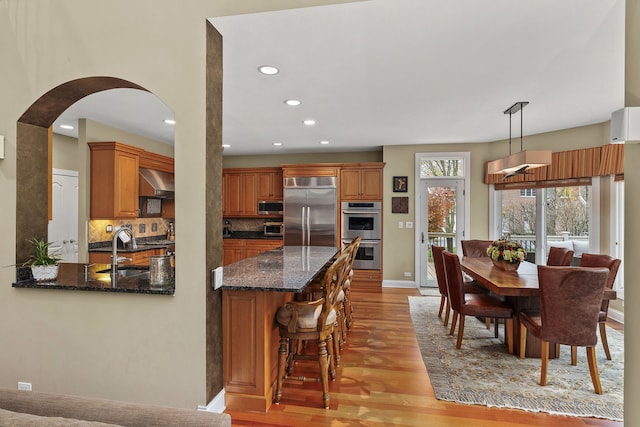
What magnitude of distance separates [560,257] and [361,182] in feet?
10.8

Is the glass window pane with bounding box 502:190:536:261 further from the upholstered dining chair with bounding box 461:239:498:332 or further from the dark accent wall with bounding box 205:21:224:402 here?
the dark accent wall with bounding box 205:21:224:402

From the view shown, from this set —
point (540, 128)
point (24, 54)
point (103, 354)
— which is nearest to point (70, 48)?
point (24, 54)

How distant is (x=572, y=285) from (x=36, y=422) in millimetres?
3040

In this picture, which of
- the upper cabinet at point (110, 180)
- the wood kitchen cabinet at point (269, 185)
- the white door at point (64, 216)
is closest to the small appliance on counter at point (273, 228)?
the wood kitchen cabinet at point (269, 185)

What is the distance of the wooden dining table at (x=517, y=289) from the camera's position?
9.30 feet

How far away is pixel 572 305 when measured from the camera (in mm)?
2506

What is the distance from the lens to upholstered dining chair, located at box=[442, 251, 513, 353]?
318 centimetres

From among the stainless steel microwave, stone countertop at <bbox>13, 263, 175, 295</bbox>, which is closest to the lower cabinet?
the stainless steel microwave

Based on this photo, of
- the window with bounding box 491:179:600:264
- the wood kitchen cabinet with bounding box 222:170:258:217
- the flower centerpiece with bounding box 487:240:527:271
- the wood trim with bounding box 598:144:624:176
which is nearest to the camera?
the flower centerpiece with bounding box 487:240:527:271

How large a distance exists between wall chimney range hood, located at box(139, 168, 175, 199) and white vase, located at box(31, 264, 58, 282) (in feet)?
9.90

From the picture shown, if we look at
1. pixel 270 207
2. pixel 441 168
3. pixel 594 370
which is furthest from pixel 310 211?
pixel 594 370

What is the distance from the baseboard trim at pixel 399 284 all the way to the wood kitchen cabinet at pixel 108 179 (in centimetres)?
436

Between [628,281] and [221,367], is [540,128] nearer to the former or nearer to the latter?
[628,281]

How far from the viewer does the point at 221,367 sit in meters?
2.28
